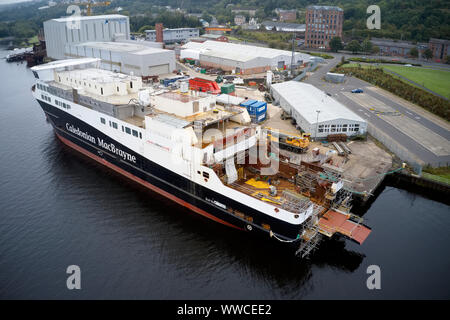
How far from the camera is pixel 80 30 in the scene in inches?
2586

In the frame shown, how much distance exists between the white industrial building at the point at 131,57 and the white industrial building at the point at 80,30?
11.8 ft

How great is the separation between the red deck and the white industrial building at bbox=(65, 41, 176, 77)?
138 feet

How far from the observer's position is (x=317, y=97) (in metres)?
41.7

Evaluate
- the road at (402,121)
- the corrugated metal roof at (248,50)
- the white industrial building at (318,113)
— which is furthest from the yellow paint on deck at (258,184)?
the corrugated metal roof at (248,50)

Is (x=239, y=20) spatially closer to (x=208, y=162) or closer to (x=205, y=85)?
(x=205, y=85)

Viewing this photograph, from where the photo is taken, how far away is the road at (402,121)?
32.2 metres

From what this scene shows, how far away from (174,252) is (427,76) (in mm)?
56051

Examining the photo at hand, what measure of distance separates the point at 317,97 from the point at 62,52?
51.6m

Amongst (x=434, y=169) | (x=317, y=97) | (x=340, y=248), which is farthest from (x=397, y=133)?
(x=340, y=248)

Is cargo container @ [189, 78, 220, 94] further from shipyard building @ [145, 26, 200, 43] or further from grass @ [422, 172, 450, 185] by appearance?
shipyard building @ [145, 26, 200, 43]

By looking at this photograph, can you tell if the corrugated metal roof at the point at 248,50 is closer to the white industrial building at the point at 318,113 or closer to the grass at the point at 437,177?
the white industrial building at the point at 318,113

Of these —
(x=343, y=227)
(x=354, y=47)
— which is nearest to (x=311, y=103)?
(x=343, y=227)

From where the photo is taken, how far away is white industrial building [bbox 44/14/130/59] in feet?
213

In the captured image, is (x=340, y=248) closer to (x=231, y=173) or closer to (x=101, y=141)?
(x=231, y=173)
